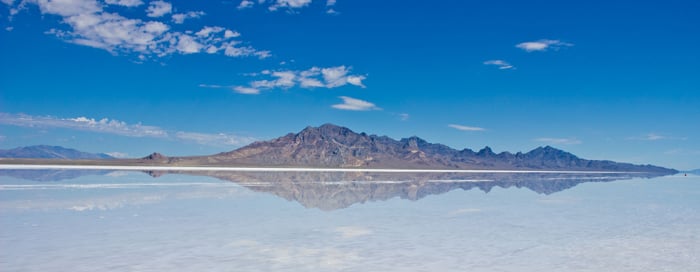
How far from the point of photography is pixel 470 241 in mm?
11250

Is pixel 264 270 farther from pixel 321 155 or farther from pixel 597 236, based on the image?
pixel 321 155

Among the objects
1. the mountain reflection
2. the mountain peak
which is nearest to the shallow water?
the mountain reflection

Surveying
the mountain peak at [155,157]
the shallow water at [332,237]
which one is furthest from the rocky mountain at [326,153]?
the shallow water at [332,237]

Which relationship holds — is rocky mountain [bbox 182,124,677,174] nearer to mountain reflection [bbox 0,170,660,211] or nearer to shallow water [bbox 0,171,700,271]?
mountain reflection [bbox 0,170,660,211]

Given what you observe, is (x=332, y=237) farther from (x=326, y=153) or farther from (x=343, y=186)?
(x=326, y=153)

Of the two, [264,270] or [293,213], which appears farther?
[293,213]

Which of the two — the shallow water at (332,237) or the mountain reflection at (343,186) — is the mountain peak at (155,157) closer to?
the mountain reflection at (343,186)

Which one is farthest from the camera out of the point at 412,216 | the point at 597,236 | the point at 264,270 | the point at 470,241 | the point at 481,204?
the point at 481,204

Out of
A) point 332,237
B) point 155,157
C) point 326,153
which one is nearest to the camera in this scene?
point 332,237

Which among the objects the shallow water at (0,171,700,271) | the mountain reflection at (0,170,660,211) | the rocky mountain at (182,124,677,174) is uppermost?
the rocky mountain at (182,124,677,174)

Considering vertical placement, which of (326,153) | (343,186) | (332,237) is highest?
(326,153)

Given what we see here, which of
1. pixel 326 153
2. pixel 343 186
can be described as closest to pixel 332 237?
pixel 343 186

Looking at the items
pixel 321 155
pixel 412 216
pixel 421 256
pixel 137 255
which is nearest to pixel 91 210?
pixel 137 255

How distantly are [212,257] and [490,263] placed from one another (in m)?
4.85
